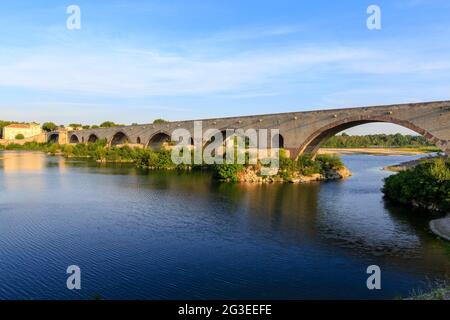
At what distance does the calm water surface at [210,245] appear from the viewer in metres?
10.9

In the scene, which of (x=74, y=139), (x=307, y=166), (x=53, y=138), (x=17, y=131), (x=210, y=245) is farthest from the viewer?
(x=17, y=131)

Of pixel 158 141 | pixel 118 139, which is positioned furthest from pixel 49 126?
pixel 158 141

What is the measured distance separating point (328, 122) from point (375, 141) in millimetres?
80250

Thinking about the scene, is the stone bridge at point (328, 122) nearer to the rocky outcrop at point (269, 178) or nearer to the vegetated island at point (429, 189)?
the rocky outcrop at point (269, 178)

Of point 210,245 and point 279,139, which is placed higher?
point 279,139

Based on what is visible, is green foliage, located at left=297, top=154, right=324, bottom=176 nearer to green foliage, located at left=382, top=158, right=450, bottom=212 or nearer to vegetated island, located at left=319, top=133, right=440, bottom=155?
green foliage, located at left=382, top=158, right=450, bottom=212

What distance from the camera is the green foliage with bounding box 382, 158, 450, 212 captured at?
19406 mm

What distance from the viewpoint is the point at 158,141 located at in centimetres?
5616

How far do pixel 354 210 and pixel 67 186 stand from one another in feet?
59.6

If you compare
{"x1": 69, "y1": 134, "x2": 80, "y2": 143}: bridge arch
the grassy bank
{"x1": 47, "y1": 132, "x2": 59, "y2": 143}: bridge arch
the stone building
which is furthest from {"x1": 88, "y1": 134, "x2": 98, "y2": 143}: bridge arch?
the grassy bank

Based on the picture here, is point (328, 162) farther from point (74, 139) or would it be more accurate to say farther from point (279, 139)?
point (74, 139)

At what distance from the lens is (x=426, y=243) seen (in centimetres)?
1493
